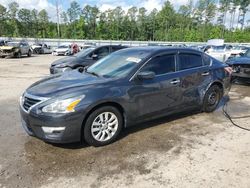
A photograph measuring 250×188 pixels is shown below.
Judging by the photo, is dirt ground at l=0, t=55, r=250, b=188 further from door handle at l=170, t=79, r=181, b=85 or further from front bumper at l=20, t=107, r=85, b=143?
door handle at l=170, t=79, r=181, b=85

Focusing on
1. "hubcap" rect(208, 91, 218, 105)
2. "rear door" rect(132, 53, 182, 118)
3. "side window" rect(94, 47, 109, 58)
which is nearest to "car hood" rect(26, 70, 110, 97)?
"rear door" rect(132, 53, 182, 118)

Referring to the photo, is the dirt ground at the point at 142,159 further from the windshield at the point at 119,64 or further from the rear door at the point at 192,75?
the windshield at the point at 119,64

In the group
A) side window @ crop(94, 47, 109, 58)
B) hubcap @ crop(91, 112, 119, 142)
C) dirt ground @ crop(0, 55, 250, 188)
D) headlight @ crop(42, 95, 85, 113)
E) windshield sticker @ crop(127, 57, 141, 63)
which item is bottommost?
dirt ground @ crop(0, 55, 250, 188)

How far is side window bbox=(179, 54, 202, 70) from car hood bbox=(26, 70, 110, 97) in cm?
179

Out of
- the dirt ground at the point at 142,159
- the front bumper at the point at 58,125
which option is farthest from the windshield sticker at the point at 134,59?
the front bumper at the point at 58,125

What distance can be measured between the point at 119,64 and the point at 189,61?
1.58 metres

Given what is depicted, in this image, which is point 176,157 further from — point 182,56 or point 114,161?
point 182,56

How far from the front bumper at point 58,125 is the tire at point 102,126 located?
0.16 m

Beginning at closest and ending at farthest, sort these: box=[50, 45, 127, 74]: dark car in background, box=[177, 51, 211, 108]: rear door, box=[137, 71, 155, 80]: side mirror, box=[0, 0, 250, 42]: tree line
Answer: box=[137, 71, 155, 80]: side mirror
box=[177, 51, 211, 108]: rear door
box=[50, 45, 127, 74]: dark car in background
box=[0, 0, 250, 42]: tree line

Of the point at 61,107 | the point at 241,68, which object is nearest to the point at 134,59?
the point at 61,107

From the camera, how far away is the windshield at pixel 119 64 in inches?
177

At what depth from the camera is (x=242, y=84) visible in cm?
942

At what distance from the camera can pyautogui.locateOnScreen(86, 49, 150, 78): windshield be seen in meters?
4.48

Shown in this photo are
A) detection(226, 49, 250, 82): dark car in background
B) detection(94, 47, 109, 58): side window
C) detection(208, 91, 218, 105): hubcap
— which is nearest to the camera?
detection(208, 91, 218, 105): hubcap
